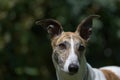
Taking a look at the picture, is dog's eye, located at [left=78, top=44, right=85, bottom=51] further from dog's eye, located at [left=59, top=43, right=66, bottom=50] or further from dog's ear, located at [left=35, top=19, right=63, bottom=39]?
dog's ear, located at [left=35, top=19, right=63, bottom=39]

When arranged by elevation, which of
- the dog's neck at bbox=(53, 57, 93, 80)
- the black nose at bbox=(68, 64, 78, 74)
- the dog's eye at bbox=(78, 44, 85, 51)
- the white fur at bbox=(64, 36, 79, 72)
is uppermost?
the dog's eye at bbox=(78, 44, 85, 51)

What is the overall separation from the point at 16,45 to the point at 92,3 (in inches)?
55.4

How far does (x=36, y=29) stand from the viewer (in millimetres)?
11984

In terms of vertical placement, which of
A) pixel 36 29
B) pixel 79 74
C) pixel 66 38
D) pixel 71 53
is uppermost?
pixel 66 38

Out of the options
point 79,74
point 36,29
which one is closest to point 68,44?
point 79,74

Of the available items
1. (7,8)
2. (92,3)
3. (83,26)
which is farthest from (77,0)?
(83,26)

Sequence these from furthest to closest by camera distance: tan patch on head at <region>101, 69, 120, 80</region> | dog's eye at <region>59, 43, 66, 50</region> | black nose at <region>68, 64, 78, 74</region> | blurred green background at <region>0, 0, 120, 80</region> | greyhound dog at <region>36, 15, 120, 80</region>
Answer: blurred green background at <region>0, 0, 120, 80</region> < tan patch on head at <region>101, 69, 120, 80</region> < dog's eye at <region>59, 43, 66, 50</region> < greyhound dog at <region>36, 15, 120, 80</region> < black nose at <region>68, 64, 78, 74</region>

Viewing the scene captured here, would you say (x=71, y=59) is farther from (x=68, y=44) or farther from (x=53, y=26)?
(x=53, y=26)

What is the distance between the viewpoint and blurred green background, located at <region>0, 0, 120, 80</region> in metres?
11.4

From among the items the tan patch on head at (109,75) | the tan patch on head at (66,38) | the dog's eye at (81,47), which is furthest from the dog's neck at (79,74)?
the tan patch on head at (109,75)

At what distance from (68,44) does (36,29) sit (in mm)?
4024

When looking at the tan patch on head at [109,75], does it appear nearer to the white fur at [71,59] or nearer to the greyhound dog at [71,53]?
the greyhound dog at [71,53]

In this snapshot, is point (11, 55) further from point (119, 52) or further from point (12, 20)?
point (119, 52)

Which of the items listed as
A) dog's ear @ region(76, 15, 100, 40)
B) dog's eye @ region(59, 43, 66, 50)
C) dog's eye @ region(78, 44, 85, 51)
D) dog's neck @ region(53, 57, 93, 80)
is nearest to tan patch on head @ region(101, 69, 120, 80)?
dog's neck @ region(53, 57, 93, 80)
